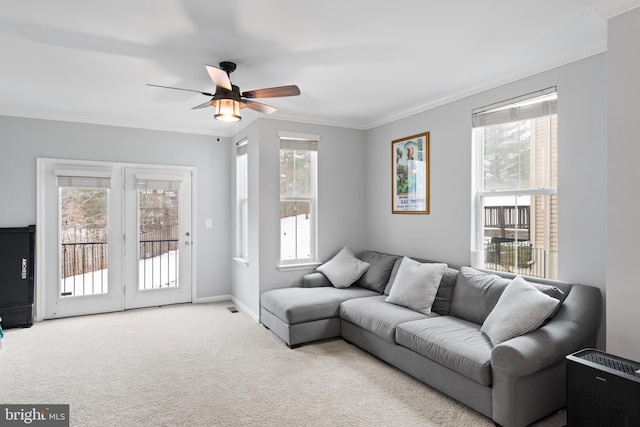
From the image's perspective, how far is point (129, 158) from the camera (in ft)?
16.4

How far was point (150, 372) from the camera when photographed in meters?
3.14

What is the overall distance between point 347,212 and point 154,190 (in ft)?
8.83

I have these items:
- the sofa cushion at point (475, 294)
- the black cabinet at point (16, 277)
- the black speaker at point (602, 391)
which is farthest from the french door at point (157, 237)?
the black speaker at point (602, 391)

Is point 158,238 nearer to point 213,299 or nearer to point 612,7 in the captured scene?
point 213,299

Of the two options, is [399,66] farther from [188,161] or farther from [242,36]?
[188,161]

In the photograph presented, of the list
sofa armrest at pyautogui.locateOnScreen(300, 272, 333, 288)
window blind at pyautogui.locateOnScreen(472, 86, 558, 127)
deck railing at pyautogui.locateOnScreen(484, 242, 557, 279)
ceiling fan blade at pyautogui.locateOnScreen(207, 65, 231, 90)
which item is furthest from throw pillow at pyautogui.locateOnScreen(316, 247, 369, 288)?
ceiling fan blade at pyautogui.locateOnScreen(207, 65, 231, 90)

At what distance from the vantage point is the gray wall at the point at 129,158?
4406mm

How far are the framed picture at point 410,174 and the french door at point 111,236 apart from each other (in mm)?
2932

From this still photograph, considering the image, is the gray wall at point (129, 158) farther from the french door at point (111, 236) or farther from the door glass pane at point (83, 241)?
the door glass pane at point (83, 241)

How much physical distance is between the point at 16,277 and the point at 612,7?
19.7 feet

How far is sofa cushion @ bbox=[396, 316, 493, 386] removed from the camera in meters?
2.41

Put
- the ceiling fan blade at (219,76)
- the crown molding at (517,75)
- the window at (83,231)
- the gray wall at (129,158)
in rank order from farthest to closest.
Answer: the window at (83,231) < the gray wall at (129,158) < the crown molding at (517,75) < the ceiling fan blade at (219,76)

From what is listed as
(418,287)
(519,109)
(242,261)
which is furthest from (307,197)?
(519,109)

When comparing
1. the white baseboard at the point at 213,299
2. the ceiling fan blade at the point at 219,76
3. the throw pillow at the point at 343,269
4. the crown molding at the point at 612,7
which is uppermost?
the crown molding at the point at 612,7
